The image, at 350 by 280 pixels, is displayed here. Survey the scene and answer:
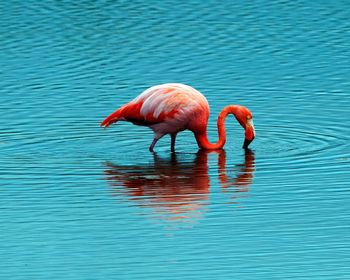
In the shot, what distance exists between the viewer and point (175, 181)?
1492cm

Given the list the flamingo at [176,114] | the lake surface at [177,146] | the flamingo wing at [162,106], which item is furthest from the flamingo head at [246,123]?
the flamingo wing at [162,106]

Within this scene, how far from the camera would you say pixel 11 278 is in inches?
431

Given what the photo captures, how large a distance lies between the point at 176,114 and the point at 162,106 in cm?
22

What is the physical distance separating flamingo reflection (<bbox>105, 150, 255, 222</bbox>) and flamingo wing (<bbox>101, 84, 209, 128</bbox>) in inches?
20.8

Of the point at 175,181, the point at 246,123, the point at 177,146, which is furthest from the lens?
the point at 177,146

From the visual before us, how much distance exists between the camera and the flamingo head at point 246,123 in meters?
16.7

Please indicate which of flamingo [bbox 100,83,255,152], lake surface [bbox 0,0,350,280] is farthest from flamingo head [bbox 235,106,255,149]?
lake surface [bbox 0,0,350,280]

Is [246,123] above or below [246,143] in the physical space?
above

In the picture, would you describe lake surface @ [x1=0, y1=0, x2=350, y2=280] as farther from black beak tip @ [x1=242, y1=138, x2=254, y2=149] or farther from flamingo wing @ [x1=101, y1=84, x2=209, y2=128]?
flamingo wing @ [x1=101, y1=84, x2=209, y2=128]

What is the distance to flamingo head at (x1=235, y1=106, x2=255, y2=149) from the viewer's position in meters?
16.7

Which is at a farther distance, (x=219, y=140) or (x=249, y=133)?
(x=219, y=140)

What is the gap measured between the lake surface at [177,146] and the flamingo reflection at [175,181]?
0.02 meters

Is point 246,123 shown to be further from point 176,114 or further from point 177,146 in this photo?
point 177,146

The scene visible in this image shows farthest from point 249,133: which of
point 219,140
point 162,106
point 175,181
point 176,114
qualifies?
point 175,181
